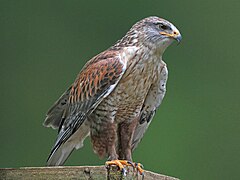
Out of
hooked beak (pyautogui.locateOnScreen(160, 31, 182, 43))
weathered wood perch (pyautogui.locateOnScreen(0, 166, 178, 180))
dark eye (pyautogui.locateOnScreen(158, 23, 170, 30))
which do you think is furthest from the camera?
dark eye (pyautogui.locateOnScreen(158, 23, 170, 30))

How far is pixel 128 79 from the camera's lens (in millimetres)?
6152

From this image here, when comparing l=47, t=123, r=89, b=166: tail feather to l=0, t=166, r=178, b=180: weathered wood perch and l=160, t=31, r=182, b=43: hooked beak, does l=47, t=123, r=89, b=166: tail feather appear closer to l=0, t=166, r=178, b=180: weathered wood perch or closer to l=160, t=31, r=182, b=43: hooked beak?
l=160, t=31, r=182, b=43: hooked beak

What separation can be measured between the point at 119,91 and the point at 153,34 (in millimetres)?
460

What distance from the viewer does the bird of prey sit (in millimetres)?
6125

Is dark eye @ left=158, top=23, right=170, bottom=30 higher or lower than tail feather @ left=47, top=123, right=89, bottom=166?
higher

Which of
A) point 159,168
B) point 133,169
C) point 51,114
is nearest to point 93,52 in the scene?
point 159,168

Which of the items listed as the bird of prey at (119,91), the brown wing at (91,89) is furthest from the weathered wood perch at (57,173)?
the brown wing at (91,89)

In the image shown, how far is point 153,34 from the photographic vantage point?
20.1ft

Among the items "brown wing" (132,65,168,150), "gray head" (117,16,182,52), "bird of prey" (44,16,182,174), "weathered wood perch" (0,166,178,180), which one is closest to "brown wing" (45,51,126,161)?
"bird of prey" (44,16,182,174)

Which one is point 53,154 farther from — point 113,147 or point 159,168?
point 159,168

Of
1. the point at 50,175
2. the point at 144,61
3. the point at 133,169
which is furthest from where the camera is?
the point at 144,61

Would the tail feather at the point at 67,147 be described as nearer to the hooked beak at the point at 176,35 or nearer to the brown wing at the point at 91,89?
the brown wing at the point at 91,89

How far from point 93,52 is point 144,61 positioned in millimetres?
6809

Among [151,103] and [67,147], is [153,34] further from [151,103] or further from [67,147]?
[67,147]
